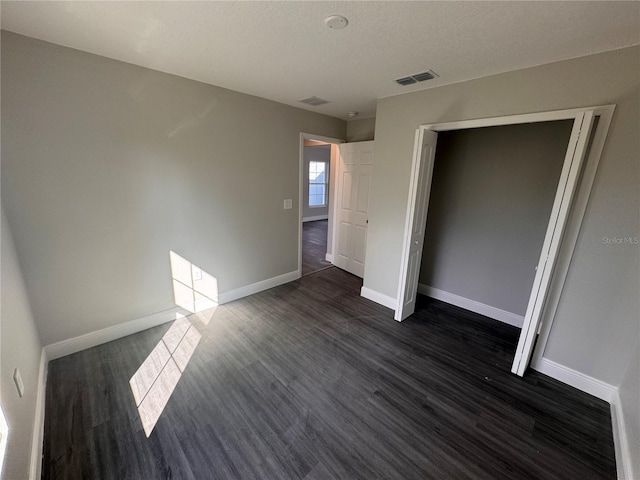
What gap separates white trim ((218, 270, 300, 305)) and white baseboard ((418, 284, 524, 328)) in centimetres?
200

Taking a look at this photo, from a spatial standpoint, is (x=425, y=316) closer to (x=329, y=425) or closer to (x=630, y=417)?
(x=630, y=417)

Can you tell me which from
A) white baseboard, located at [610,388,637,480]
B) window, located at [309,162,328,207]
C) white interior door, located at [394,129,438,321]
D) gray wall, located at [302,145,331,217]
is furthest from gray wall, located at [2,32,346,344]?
window, located at [309,162,328,207]

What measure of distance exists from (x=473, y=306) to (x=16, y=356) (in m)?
4.26

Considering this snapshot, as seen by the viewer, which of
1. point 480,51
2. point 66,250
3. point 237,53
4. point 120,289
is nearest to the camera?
point 480,51

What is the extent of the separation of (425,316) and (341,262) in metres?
1.84

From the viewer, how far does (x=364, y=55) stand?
2.03 metres

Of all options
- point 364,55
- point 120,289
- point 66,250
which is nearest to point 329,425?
point 120,289

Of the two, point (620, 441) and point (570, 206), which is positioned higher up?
point (570, 206)

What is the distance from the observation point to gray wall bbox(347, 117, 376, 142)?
4102 mm

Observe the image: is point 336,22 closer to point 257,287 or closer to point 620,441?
point 257,287

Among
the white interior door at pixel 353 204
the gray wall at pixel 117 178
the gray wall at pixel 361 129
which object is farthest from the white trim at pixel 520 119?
the gray wall at pixel 117 178

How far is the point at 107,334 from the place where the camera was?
2.56m

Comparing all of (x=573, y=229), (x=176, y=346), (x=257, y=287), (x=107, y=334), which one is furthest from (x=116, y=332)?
(x=573, y=229)

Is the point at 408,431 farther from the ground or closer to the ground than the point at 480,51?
closer to the ground
